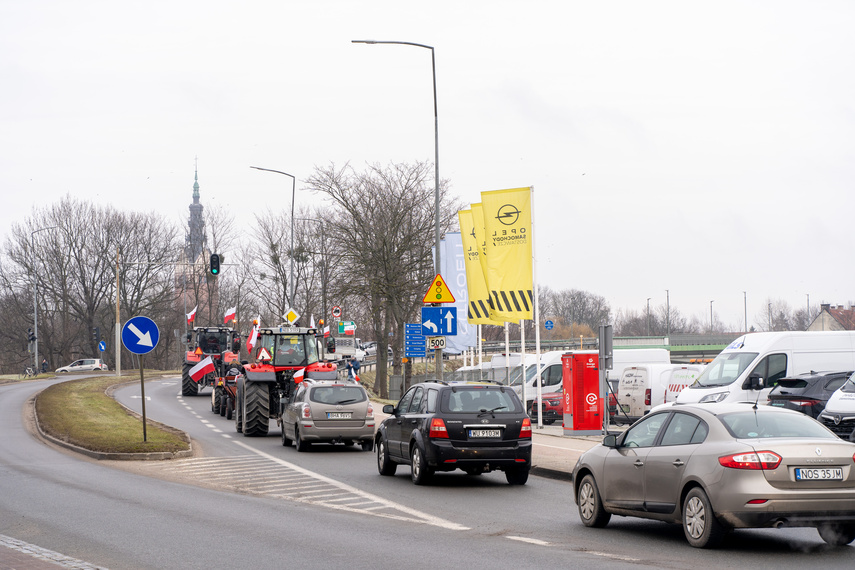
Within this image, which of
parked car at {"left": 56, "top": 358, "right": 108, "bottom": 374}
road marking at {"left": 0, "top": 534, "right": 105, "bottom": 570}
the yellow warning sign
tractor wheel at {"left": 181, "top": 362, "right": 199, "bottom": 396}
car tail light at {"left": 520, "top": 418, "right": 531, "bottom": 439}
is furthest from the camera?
parked car at {"left": 56, "top": 358, "right": 108, "bottom": 374}

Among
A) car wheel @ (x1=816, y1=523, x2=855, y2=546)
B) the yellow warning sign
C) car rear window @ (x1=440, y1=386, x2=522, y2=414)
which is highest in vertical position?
the yellow warning sign

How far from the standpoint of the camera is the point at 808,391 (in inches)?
853

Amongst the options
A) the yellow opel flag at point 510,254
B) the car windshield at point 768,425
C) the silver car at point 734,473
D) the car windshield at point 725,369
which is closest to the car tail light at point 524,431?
the silver car at point 734,473

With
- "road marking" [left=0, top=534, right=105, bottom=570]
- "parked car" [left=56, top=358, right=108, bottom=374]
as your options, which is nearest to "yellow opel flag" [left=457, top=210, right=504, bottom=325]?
"road marking" [left=0, top=534, right=105, bottom=570]

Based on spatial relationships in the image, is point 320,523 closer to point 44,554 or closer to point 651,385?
point 44,554

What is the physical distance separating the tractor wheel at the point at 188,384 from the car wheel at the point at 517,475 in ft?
101

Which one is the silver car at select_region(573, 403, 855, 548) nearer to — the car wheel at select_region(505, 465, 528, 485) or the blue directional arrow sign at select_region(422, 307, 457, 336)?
the car wheel at select_region(505, 465, 528, 485)

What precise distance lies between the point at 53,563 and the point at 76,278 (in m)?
72.0

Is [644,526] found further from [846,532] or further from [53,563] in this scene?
[53,563]

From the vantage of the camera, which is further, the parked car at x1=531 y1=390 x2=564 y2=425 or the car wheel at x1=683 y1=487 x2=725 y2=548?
the parked car at x1=531 y1=390 x2=564 y2=425

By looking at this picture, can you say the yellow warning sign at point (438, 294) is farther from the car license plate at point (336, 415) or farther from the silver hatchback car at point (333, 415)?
the car license plate at point (336, 415)

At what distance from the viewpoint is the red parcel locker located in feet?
80.6

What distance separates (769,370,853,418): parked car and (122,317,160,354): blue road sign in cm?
1338

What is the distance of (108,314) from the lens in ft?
261
